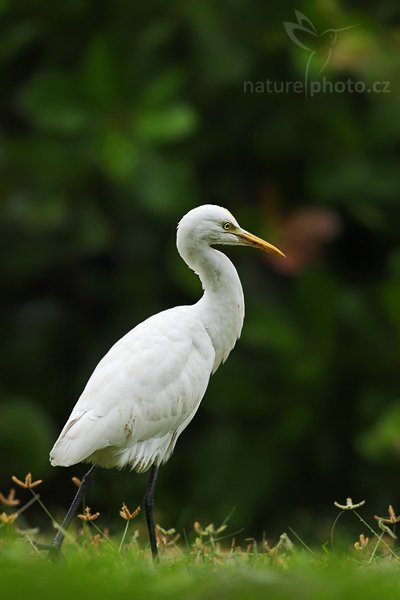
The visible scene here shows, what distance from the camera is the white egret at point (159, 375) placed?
3686mm

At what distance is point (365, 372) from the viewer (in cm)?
709

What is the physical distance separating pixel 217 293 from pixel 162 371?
1.53ft

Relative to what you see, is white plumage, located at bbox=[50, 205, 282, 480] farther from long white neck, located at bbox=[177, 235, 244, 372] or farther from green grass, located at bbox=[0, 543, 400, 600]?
green grass, located at bbox=[0, 543, 400, 600]

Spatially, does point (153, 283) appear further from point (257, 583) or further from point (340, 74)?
point (257, 583)

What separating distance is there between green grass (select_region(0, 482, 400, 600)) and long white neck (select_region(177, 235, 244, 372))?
73 cm

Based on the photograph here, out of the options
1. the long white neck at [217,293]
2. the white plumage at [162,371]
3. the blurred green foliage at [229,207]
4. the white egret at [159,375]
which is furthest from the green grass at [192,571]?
the blurred green foliage at [229,207]

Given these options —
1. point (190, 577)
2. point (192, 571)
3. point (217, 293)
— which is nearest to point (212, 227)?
point (217, 293)

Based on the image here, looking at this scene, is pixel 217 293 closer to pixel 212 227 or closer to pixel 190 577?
pixel 212 227

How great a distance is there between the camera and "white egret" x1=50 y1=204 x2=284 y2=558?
3.69 m

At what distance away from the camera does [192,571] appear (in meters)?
3.29

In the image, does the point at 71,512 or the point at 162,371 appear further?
the point at 162,371

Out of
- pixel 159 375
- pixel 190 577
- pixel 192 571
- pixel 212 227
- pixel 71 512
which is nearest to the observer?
pixel 190 577

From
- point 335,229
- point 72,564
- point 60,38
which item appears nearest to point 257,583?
point 72,564

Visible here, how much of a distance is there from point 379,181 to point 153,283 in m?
1.54
